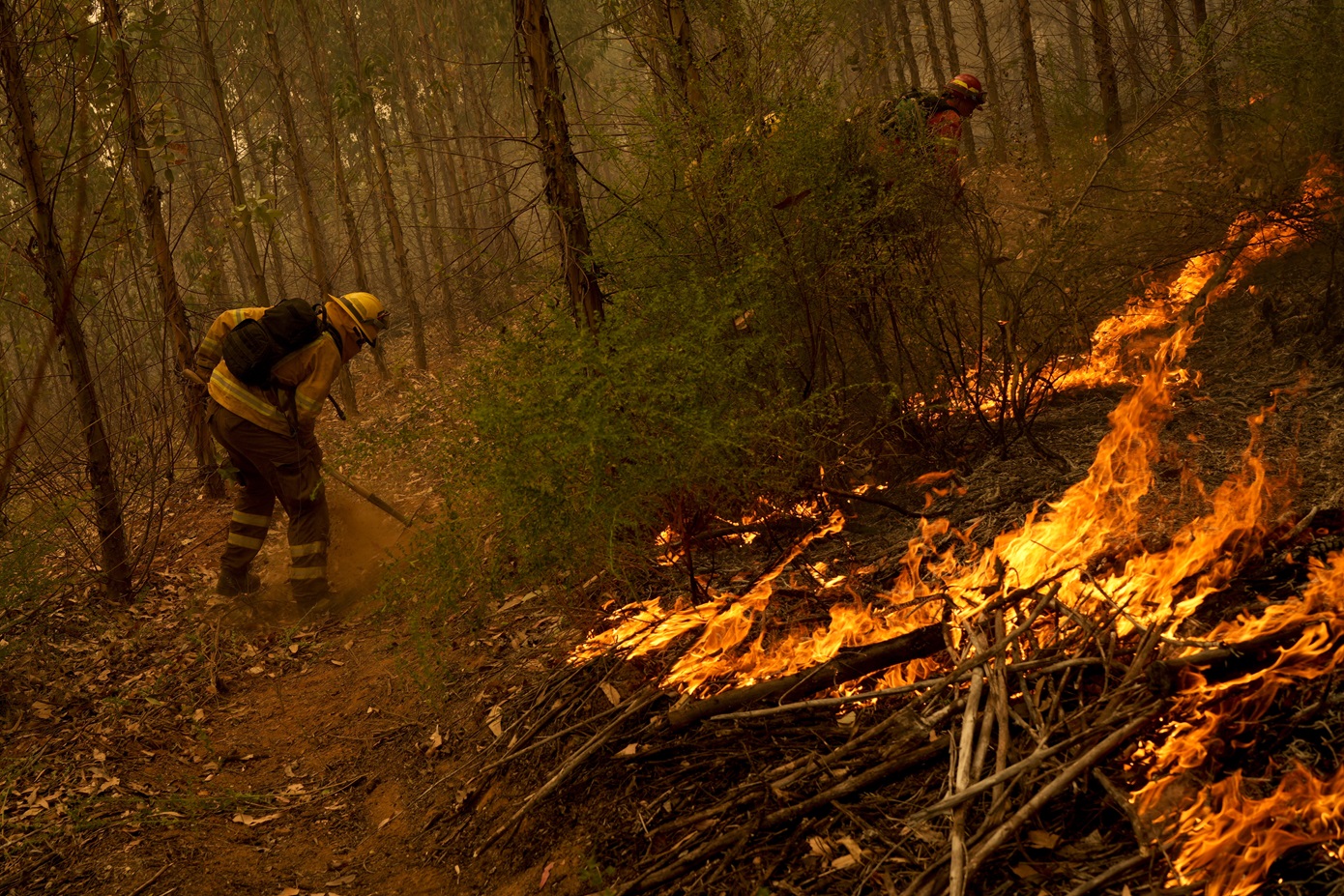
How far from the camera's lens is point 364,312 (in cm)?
657

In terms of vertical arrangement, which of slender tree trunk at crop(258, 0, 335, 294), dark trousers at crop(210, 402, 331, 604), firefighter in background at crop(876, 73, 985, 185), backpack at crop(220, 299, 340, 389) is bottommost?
dark trousers at crop(210, 402, 331, 604)

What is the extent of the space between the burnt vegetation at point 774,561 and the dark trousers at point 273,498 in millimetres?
397

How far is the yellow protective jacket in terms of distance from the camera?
20.8 feet

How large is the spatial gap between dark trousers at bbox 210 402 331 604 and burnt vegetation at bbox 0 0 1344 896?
40cm

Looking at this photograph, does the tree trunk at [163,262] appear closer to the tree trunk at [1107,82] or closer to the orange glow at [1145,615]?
the orange glow at [1145,615]

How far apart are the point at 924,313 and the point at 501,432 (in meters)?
3.14

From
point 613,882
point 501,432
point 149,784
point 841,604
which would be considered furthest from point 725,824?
point 149,784

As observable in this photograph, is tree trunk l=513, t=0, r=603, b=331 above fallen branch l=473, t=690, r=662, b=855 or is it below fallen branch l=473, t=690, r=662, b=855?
above

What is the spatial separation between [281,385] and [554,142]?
2890mm

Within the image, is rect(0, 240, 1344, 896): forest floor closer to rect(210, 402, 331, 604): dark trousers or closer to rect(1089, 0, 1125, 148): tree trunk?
rect(210, 402, 331, 604): dark trousers

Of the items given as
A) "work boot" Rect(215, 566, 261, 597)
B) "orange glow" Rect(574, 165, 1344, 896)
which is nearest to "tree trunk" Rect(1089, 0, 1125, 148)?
"orange glow" Rect(574, 165, 1344, 896)

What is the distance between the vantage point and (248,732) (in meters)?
5.06

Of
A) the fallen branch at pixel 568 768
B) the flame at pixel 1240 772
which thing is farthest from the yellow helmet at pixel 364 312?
the flame at pixel 1240 772

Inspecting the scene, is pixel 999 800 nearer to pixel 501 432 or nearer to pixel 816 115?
pixel 501 432
